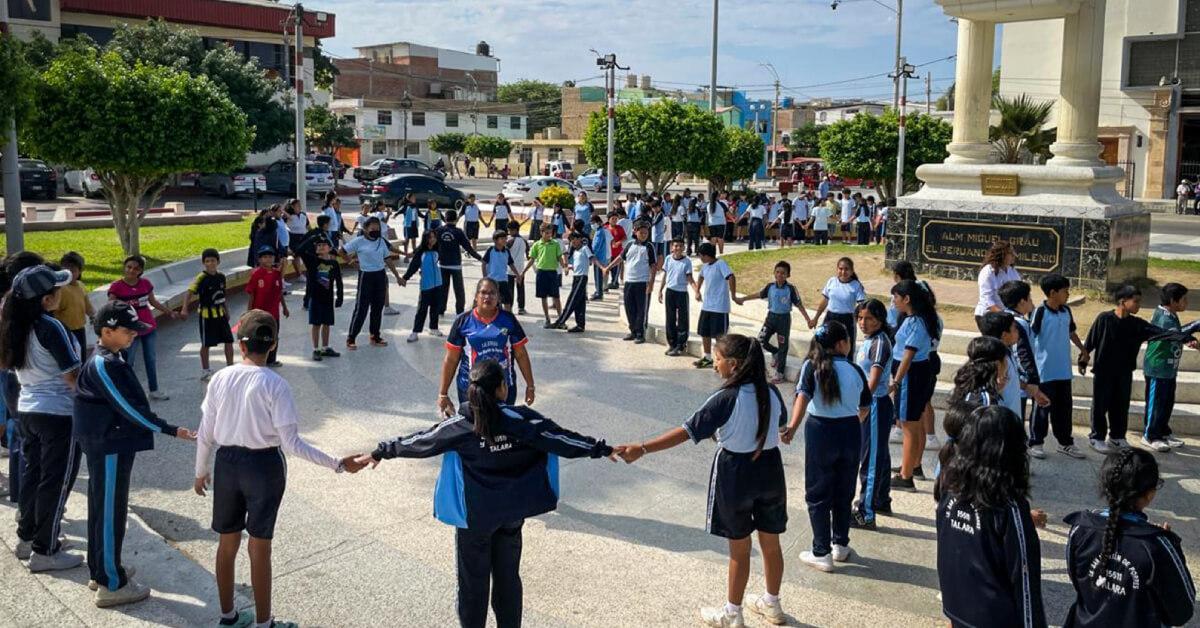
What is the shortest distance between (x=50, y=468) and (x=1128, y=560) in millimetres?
5691

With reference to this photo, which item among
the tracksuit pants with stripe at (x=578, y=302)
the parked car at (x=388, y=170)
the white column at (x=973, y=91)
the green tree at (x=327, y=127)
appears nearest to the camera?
the tracksuit pants with stripe at (x=578, y=302)

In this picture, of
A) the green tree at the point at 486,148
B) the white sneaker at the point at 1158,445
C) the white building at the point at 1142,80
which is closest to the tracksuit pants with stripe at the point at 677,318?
the white sneaker at the point at 1158,445

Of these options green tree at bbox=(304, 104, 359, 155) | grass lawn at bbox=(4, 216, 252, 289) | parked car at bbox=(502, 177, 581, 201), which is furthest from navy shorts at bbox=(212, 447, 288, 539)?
green tree at bbox=(304, 104, 359, 155)

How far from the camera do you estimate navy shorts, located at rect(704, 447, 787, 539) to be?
5668 mm

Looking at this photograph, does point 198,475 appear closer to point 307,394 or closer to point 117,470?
point 117,470

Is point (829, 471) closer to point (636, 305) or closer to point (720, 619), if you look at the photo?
point (720, 619)

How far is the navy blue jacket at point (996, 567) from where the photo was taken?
14.1 feet

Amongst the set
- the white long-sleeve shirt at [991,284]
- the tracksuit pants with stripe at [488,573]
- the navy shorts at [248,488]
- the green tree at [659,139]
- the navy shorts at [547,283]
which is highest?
the green tree at [659,139]

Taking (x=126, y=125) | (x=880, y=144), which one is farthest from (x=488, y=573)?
(x=880, y=144)

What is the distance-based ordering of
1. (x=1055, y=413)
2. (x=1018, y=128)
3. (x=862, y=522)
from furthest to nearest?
(x=1018, y=128) < (x=1055, y=413) < (x=862, y=522)

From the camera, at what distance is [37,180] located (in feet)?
116

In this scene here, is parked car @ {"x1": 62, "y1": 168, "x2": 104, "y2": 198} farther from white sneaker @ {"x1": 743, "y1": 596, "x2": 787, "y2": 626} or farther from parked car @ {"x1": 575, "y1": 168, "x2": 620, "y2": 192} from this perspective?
white sneaker @ {"x1": 743, "y1": 596, "x2": 787, "y2": 626}

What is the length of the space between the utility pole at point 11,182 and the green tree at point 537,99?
83.3m

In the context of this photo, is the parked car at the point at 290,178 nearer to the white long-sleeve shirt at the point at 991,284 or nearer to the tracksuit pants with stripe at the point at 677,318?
the tracksuit pants with stripe at the point at 677,318
